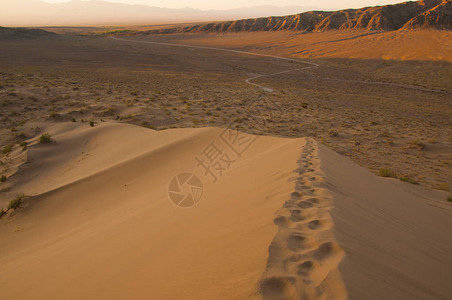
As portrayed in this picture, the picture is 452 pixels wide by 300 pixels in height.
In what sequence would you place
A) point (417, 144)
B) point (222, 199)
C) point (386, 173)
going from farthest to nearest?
point (417, 144) < point (386, 173) < point (222, 199)

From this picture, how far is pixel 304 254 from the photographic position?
232cm

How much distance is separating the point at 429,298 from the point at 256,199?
1.96m

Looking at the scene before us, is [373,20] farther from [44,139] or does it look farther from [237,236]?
[237,236]

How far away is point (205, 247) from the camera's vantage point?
2.72m

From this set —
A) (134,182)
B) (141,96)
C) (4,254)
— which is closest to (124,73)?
(141,96)

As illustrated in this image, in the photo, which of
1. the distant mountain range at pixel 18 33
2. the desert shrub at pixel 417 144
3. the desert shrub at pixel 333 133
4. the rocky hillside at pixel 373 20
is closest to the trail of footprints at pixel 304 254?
the desert shrub at pixel 333 133

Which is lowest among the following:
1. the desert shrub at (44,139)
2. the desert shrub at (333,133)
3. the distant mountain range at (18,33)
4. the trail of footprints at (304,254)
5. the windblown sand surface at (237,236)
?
the desert shrub at (333,133)

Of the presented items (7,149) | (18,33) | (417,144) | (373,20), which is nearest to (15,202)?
(7,149)

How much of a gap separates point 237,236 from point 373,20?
6302 cm

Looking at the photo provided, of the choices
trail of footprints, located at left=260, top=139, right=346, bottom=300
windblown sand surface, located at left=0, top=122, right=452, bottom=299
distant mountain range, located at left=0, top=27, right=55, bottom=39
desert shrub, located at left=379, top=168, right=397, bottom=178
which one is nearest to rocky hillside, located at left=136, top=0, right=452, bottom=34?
distant mountain range, located at left=0, top=27, right=55, bottom=39

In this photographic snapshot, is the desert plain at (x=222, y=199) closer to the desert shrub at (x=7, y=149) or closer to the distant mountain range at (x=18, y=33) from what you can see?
the desert shrub at (x=7, y=149)

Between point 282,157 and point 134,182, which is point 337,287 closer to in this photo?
point 282,157

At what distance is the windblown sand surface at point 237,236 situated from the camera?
7.11 feet

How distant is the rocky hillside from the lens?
45938 mm
